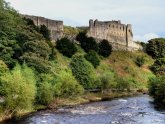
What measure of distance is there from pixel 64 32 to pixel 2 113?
284ft

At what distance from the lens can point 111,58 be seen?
16100 cm

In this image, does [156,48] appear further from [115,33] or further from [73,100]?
[73,100]

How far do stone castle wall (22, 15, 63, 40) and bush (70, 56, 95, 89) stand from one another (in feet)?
98.0

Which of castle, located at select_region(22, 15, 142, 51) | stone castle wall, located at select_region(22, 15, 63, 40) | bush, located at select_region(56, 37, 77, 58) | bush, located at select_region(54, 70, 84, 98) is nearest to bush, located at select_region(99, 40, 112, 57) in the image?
castle, located at select_region(22, 15, 142, 51)

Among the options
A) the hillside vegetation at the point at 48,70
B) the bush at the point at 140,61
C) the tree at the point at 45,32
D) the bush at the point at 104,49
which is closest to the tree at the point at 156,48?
the bush at the point at 140,61

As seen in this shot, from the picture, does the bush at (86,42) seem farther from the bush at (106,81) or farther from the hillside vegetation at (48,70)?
the bush at (106,81)

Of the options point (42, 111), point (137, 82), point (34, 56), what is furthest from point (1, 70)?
point (137, 82)

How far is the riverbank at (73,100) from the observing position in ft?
252

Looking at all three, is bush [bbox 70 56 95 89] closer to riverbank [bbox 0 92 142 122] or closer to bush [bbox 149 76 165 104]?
riverbank [bbox 0 92 142 122]

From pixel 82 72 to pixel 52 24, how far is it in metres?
40.5

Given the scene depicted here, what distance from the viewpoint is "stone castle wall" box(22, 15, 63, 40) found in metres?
149

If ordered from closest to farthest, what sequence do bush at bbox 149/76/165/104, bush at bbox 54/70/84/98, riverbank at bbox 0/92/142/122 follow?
1. riverbank at bbox 0/92/142/122
2. bush at bbox 149/76/165/104
3. bush at bbox 54/70/84/98

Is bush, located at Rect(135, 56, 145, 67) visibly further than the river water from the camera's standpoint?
Yes

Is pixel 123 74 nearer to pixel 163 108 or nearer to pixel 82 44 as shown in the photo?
pixel 82 44
